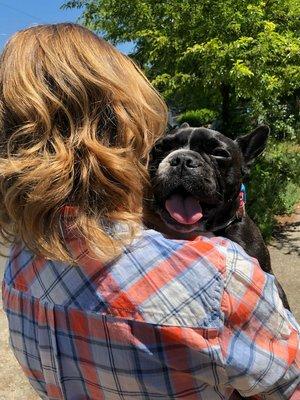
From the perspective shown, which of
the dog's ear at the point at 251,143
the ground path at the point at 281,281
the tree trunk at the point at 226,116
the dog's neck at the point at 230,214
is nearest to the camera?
the dog's neck at the point at 230,214

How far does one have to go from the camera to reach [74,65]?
4.60 feet

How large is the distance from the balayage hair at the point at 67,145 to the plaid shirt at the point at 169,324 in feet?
0.26

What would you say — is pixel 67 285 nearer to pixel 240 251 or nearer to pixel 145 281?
pixel 145 281

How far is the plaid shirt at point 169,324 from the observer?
1289 millimetres

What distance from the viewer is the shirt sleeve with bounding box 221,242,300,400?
4.29 ft

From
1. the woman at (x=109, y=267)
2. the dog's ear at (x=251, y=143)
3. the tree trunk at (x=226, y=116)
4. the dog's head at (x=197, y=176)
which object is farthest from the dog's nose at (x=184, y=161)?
the tree trunk at (x=226, y=116)

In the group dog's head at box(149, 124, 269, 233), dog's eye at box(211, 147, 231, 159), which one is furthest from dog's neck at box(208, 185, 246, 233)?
dog's eye at box(211, 147, 231, 159)

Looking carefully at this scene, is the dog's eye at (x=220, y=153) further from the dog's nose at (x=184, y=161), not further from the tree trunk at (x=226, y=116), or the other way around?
the tree trunk at (x=226, y=116)

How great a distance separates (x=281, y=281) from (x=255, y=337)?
16.4 ft

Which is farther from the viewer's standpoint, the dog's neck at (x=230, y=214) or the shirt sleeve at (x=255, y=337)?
the dog's neck at (x=230, y=214)

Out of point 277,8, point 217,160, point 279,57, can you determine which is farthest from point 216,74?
point 217,160

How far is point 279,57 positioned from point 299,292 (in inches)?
109

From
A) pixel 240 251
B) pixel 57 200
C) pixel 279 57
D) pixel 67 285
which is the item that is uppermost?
pixel 57 200

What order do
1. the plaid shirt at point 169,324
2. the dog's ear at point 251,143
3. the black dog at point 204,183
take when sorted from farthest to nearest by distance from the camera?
1. the dog's ear at point 251,143
2. the black dog at point 204,183
3. the plaid shirt at point 169,324
